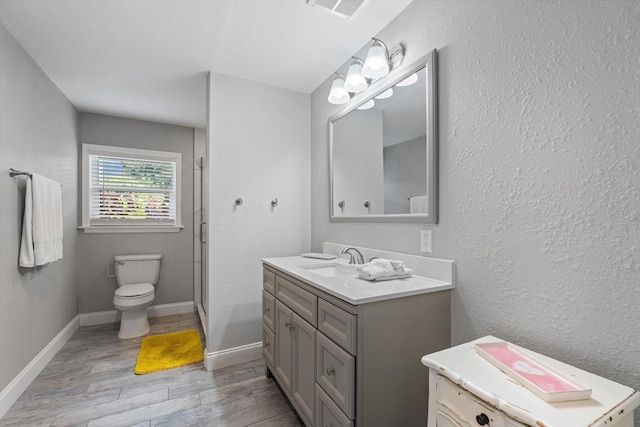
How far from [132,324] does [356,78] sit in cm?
303

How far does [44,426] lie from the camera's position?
1.62 m

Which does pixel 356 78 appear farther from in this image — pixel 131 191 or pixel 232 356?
pixel 131 191

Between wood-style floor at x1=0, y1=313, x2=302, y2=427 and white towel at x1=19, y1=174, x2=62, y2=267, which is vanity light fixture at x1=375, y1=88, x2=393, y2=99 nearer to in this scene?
wood-style floor at x1=0, y1=313, x2=302, y2=427

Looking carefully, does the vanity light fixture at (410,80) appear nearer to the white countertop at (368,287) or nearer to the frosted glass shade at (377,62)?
the frosted glass shade at (377,62)

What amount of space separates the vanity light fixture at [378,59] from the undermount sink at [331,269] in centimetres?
121

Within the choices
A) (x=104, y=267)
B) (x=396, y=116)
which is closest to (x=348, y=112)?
(x=396, y=116)

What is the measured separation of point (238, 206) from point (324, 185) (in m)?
0.74

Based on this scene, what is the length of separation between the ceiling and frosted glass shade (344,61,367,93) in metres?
0.21

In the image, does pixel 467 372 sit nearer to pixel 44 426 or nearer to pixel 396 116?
pixel 396 116

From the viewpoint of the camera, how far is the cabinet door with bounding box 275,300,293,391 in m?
1.66

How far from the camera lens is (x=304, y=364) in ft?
4.93

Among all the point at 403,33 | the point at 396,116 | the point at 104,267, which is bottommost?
the point at 104,267

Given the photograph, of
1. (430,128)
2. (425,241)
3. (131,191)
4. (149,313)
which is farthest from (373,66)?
(149,313)

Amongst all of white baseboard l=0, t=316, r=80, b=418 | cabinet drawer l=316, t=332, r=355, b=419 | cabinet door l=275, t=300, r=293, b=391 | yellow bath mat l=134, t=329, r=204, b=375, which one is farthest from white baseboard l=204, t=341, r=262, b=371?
cabinet drawer l=316, t=332, r=355, b=419
